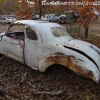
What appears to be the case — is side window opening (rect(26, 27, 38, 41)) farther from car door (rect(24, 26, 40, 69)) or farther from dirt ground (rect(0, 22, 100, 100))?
dirt ground (rect(0, 22, 100, 100))

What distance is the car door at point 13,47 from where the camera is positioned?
5.28m

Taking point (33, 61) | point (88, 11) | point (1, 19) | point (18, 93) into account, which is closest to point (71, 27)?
point (88, 11)

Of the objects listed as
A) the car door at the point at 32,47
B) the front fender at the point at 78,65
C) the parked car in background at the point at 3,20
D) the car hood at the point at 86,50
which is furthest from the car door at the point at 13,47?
the parked car in background at the point at 3,20

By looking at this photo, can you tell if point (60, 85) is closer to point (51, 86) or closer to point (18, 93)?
point (51, 86)

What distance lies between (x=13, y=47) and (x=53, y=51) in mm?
1718

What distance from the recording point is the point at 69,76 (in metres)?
4.54

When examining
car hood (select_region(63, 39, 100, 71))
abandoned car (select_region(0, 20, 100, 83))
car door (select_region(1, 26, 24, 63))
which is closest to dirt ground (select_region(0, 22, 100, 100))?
abandoned car (select_region(0, 20, 100, 83))

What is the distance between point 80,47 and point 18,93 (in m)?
1.92

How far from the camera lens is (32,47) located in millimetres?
4918

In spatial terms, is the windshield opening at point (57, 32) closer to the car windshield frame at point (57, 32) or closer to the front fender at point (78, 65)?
the car windshield frame at point (57, 32)

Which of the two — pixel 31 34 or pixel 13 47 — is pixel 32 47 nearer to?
pixel 31 34

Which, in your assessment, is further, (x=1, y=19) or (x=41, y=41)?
(x=1, y=19)

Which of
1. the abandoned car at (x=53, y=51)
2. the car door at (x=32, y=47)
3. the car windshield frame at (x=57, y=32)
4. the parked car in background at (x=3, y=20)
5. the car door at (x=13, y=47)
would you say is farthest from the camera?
the parked car in background at (x=3, y=20)

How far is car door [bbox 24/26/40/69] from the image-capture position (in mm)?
4824
